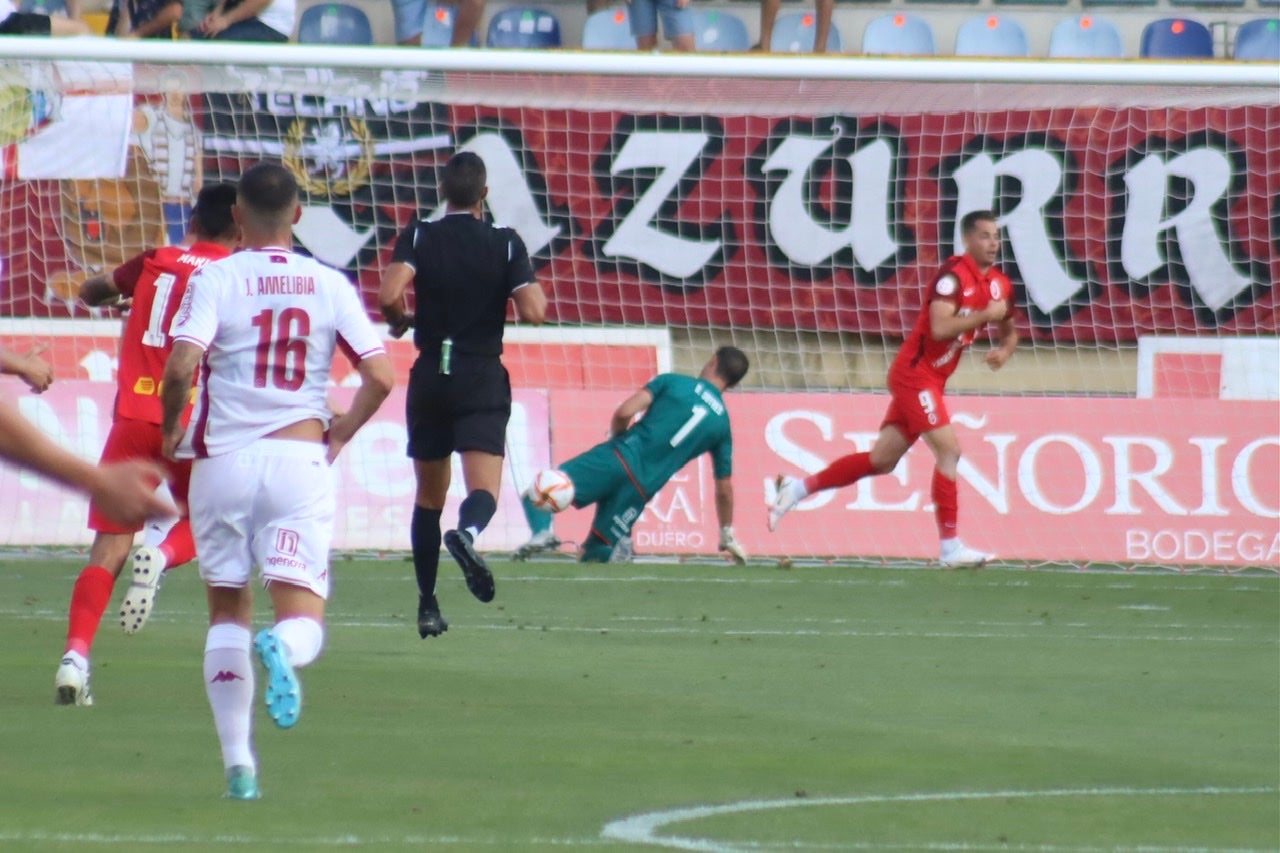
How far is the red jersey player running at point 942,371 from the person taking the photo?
44.4ft

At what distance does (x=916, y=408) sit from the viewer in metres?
13.6

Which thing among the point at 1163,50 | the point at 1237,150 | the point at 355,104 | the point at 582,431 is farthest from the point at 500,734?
the point at 1163,50

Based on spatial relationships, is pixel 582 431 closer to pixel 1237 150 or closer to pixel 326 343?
pixel 1237 150

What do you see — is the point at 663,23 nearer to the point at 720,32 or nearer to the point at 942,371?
the point at 720,32

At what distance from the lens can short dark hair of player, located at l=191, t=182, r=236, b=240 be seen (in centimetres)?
760

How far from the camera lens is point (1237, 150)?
16.7 m

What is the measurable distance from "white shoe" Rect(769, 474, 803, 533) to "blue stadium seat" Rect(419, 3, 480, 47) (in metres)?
6.14

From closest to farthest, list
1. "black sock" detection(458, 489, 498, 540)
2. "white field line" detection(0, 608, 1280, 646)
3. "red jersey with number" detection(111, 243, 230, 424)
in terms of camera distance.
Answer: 1. "red jersey with number" detection(111, 243, 230, 424)
2. "black sock" detection(458, 489, 498, 540)
3. "white field line" detection(0, 608, 1280, 646)

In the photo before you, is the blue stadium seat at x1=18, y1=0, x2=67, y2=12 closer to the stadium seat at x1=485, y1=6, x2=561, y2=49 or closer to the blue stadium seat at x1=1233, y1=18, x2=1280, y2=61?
the stadium seat at x1=485, y1=6, x2=561, y2=49

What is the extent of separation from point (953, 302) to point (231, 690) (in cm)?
847

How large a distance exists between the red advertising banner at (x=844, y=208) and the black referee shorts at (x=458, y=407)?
282 inches

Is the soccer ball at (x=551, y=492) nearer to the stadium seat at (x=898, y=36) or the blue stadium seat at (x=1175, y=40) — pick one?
the stadium seat at (x=898, y=36)

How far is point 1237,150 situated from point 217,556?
12.3 m

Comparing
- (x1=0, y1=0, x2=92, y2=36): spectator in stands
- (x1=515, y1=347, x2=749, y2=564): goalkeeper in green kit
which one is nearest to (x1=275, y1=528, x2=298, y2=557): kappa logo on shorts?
(x1=515, y1=347, x2=749, y2=564): goalkeeper in green kit
